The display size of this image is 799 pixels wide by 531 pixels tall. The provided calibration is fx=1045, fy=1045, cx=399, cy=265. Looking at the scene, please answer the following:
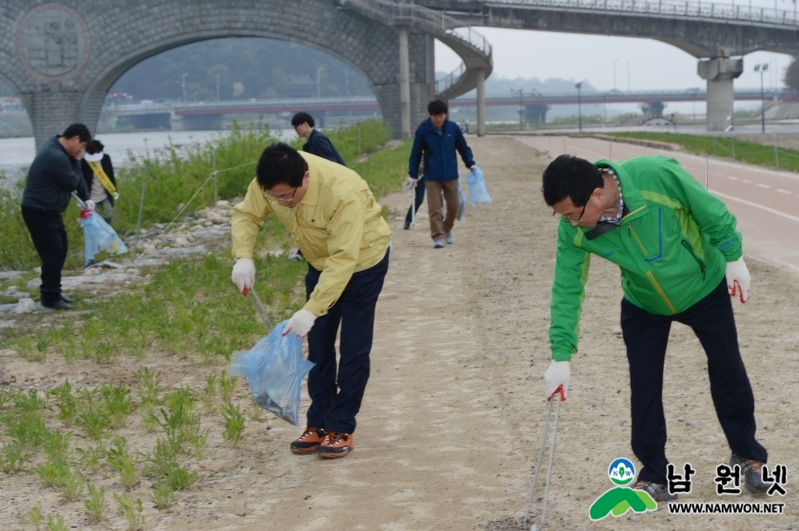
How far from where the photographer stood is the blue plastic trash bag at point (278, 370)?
5.25m

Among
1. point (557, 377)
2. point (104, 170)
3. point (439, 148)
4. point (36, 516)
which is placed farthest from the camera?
point (104, 170)

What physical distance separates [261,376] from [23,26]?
190ft

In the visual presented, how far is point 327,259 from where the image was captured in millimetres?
5070

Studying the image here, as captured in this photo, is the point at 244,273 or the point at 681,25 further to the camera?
the point at 681,25

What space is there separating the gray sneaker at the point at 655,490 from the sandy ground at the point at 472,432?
3.9 inches

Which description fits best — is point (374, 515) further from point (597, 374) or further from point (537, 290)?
point (537, 290)

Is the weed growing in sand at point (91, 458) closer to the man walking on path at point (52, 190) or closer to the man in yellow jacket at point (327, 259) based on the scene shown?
the man in yellow jacket at point (327, 259)

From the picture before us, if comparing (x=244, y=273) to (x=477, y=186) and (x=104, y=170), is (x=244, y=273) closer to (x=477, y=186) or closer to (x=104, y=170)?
(x=477, y=186)

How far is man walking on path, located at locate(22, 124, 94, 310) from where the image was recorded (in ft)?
32.2

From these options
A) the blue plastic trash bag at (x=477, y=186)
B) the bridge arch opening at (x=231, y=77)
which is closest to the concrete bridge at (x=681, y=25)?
the blue plastic trash bag at (x=477, y=186)

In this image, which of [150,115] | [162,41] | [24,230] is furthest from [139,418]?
[150,115]

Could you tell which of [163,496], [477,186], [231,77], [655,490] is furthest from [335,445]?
[231,77]

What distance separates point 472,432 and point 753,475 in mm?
1757

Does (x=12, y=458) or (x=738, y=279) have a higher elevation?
(x=738, y=279)
